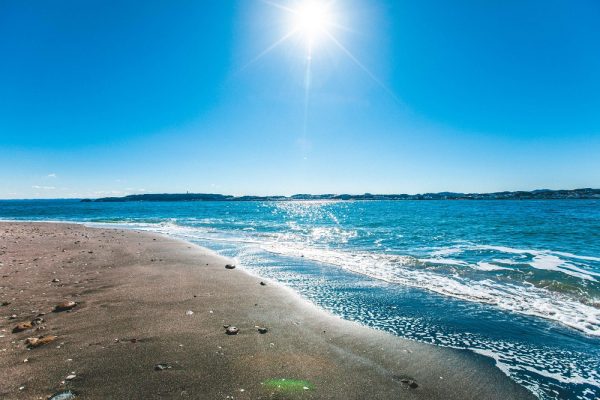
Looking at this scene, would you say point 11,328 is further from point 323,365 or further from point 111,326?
point 323,365

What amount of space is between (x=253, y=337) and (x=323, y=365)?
183 centimetres

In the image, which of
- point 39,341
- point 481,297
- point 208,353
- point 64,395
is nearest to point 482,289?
point 481,297

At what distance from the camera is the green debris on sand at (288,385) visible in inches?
198

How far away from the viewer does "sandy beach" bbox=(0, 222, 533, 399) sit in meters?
5.02

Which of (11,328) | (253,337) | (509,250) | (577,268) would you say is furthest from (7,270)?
(509,250)

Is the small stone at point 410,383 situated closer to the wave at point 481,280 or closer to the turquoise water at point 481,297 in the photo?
the turquoise water at point 481,297

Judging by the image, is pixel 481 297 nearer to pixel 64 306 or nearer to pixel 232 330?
pixel 232 330

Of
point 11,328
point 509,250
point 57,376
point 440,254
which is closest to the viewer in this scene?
point 57,376

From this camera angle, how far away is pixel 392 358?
648 centimetres

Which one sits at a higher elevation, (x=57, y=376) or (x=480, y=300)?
(x=57, y=376)

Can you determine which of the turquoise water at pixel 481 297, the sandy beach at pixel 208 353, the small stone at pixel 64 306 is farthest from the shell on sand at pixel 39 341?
the turquoise water at pixel 481 297

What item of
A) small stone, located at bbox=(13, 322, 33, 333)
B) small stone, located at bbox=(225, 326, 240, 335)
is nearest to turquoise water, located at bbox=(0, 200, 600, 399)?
small stone, located at bbox=(225, 326, 240, 335)

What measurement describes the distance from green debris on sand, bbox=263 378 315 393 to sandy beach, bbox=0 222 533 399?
0.02 metres

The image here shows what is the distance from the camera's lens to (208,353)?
6.12 metres
